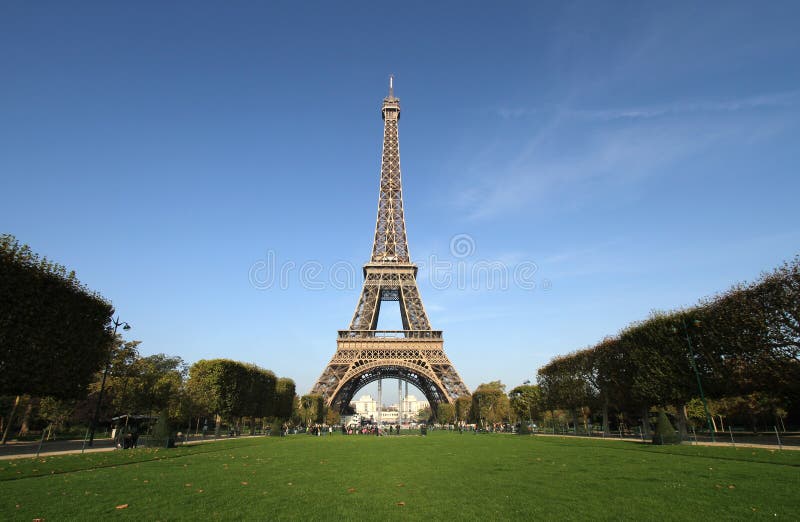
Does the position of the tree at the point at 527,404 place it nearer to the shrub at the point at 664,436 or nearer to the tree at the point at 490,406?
the tree at the point at 490,406

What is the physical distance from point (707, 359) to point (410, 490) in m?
31.0

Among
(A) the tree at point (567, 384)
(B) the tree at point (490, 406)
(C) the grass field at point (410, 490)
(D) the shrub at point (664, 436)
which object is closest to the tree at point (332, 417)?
(B) the tree at point (490, 406)

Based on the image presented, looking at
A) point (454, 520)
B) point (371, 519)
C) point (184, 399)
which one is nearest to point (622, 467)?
point (454, 520)

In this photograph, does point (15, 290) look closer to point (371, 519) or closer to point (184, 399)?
point (184, 399)

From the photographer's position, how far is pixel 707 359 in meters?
32.3

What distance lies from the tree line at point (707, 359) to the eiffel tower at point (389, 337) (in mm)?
21499

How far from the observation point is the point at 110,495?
32.6ft

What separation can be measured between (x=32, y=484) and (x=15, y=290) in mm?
17285

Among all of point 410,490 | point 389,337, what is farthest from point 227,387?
point 410,490

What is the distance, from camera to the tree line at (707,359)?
28.3m

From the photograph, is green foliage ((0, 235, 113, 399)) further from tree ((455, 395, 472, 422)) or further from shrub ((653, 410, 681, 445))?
tree ((455, 395, 472, 422))

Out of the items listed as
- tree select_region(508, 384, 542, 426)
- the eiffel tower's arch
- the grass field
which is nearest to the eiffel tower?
the eiffel tower's arch

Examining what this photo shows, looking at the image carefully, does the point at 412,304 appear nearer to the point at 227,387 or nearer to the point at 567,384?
the point at 567,384

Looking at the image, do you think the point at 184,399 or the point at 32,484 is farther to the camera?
the point at 184,399
